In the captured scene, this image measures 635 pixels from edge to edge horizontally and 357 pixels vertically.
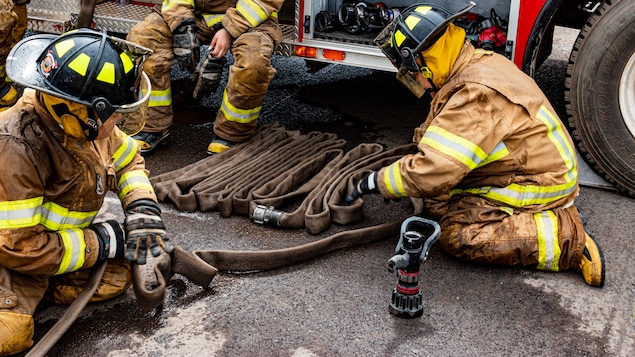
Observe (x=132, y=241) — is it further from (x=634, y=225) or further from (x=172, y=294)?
(x=634, y=225)

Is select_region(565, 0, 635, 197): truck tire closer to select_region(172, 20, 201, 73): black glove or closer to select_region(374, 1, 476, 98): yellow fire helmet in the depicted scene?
select_region(374, 1, 476, 98): yellow fire helmet

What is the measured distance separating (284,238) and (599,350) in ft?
5.86

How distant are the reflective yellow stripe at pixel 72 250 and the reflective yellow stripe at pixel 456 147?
1712 millimetres

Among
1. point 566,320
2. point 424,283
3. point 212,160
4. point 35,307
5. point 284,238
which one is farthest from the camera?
point 212,160

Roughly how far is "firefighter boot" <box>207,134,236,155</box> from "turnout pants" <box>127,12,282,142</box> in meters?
0.04

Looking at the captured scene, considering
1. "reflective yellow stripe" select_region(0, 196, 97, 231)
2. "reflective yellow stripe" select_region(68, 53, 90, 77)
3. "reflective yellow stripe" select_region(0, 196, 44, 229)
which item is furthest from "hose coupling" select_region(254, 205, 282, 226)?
"reflective yellow stripe" select_region(68, 53, 90, 77)

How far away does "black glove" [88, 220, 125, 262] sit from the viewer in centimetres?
344

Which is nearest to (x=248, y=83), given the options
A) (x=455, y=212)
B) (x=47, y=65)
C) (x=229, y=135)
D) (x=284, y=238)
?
(x=229, y=135)

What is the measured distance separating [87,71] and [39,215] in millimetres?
660

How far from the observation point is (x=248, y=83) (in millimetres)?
5152

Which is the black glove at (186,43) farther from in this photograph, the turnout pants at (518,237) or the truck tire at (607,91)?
the truck tire at (607,91)

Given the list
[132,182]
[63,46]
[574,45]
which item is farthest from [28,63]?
[574,45]

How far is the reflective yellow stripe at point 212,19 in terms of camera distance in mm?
5398

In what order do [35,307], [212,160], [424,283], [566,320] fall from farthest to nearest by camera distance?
[212,160] → [424,283] → [566,320] → [35,307]
